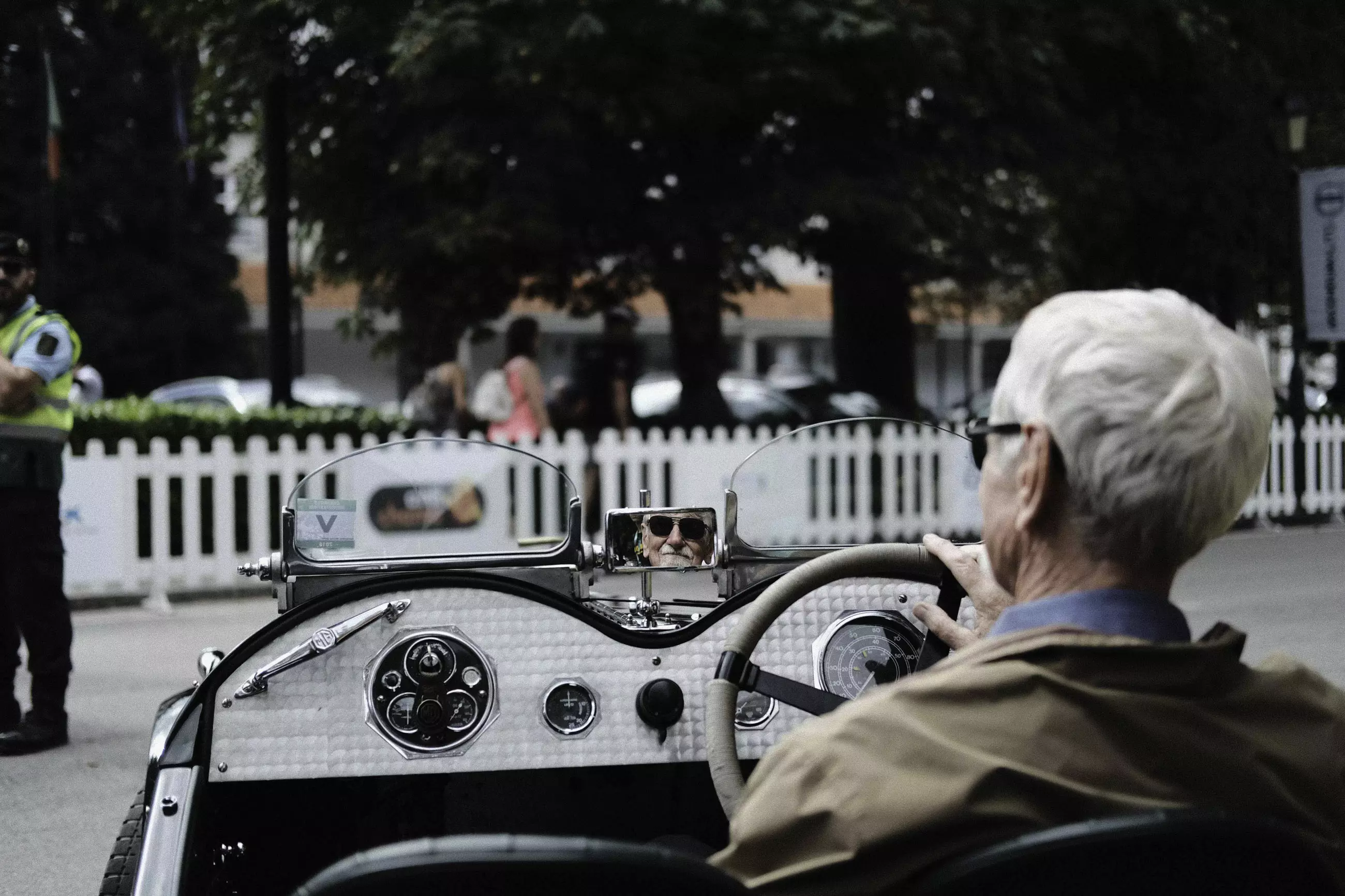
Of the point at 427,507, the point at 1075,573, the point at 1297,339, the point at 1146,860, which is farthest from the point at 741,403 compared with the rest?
the point at 1146,860

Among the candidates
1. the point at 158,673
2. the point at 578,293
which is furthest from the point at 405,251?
the point at 158,673

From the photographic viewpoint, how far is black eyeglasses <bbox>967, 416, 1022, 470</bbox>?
1640mm

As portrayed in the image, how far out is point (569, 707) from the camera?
2600 mm

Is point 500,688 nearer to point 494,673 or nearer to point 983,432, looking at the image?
point 494,673

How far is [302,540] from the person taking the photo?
308 centimetres

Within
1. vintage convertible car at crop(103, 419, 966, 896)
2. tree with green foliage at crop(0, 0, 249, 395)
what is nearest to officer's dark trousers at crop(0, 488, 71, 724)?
vintage convertible car at crop(103, 419, 966, 896)

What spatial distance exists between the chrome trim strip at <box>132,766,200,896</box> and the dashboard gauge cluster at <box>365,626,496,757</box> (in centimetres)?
29

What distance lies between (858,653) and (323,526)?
1.05m

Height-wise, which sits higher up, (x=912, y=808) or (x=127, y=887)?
(x=912, y=808)

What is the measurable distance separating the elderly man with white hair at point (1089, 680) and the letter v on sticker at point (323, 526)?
66.1 inches

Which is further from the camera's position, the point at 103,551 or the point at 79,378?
the point at 79,378

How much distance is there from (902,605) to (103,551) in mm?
9896

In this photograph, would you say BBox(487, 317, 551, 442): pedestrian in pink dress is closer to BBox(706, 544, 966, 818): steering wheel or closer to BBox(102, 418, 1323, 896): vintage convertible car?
BBox(102, 418, 1323, 896): vintage convertible car

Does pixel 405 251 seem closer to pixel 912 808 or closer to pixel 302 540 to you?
pixel 302 540
